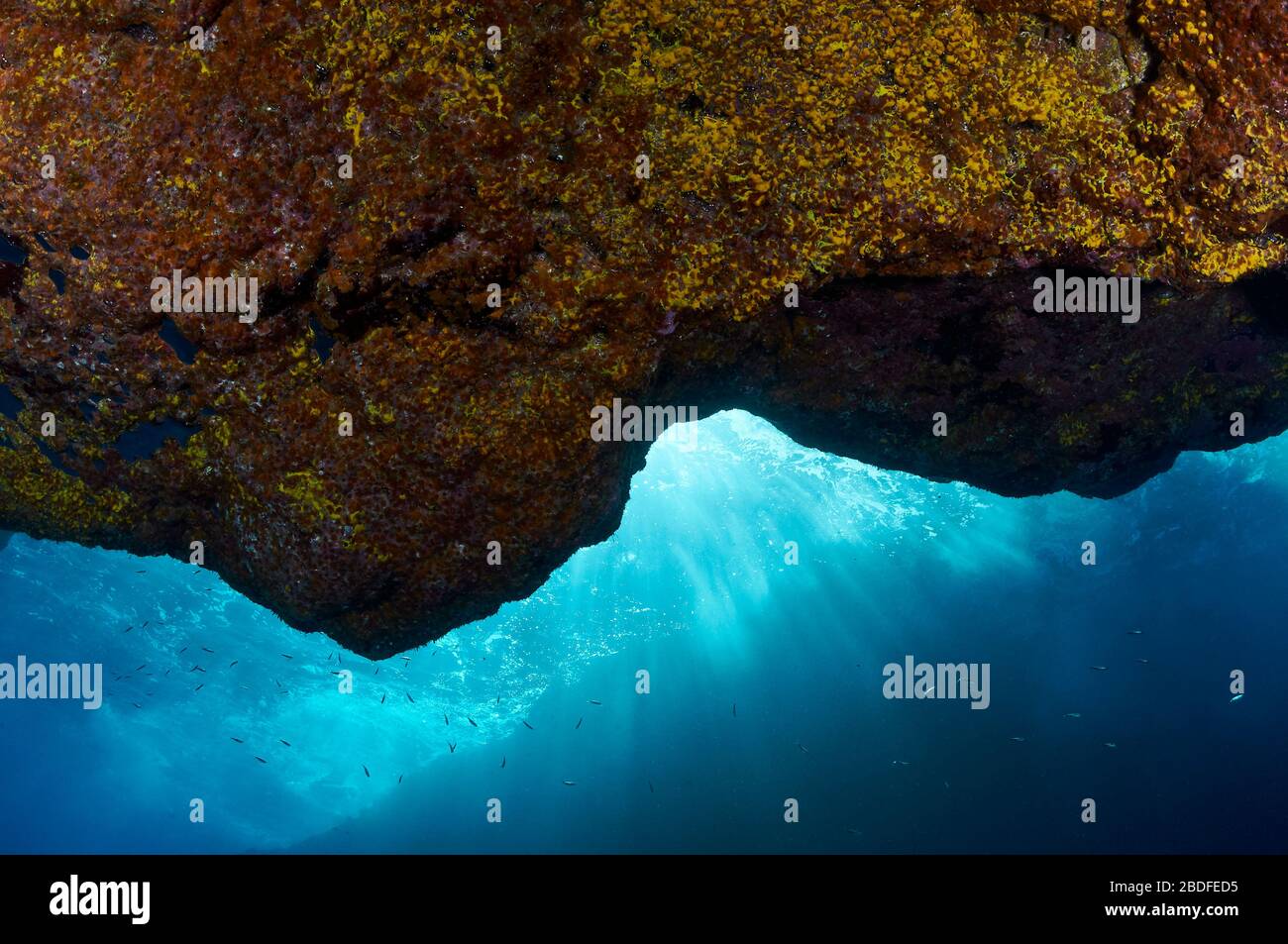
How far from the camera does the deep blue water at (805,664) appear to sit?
88.9ft

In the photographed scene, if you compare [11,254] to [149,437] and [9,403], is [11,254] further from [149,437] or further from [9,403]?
[149,437]

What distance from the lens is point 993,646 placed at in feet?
129

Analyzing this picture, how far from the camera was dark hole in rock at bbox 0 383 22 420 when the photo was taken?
513 centimetres

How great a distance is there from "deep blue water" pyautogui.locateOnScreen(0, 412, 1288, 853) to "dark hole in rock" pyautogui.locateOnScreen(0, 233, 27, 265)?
723 inches

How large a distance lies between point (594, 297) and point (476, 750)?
60.5m

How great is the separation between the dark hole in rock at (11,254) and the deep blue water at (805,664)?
18.4m

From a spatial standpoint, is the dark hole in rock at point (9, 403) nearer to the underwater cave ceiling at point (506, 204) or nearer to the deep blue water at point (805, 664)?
the underwater cave ceiling at point (506, 204)

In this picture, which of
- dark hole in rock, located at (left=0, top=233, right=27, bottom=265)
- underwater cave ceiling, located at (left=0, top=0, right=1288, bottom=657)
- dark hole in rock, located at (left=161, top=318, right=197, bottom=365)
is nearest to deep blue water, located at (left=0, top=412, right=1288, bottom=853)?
underwater cave ceiling, located at (left=0, top=0, right=1288, bottom=657)

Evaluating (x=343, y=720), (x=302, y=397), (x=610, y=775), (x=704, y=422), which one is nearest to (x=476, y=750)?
(x=610, y=775)

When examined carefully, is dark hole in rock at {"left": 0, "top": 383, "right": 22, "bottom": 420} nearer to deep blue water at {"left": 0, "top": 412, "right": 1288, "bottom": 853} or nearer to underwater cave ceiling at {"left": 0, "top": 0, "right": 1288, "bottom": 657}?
underwater cave ceiling at {"left": 0, "top": 0, "right": 1288, "bottom": 657}

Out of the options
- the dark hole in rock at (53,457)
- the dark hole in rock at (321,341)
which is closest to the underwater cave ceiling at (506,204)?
the dark hole in rock at (321,341)

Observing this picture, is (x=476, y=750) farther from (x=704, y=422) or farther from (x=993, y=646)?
(x=704, y=422)

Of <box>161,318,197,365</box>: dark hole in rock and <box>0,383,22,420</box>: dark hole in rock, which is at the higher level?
<box>161,318,197,365</box>: dark hole in rock

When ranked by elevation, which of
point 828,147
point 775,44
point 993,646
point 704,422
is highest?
point 704,422
